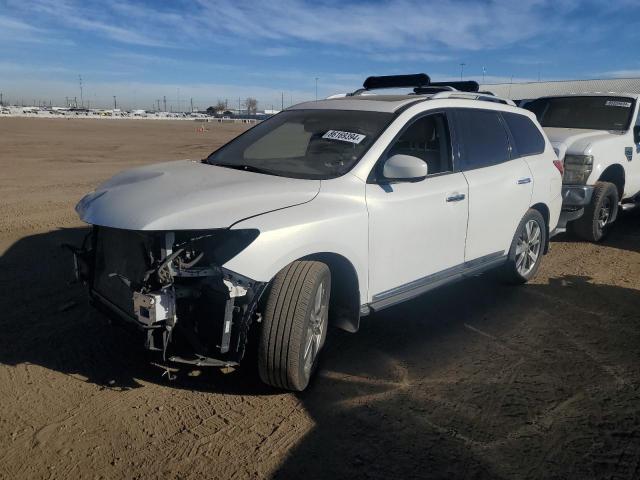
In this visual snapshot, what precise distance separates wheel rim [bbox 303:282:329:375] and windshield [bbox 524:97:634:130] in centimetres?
667

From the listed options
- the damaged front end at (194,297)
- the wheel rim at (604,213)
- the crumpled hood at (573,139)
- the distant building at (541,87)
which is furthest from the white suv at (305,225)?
the distant building at (541,87)

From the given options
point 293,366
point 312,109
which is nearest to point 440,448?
point 293,366

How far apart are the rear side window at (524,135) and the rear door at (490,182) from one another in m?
0.14

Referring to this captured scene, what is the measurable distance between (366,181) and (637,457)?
220cm

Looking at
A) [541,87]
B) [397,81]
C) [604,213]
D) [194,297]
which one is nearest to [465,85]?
[397,81]

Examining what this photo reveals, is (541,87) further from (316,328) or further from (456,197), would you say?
(316,328)

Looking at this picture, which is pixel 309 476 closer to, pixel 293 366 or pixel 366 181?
pixel 293 366

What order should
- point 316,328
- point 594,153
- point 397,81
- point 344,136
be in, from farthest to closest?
point 594,153, point 397,81, point 344,136, point 316,328

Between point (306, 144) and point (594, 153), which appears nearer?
point (306, 144)

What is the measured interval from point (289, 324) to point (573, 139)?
5762mm

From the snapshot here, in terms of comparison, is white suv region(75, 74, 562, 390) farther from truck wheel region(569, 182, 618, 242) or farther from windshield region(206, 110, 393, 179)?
truck wheel region(569, 182, 618, 242)

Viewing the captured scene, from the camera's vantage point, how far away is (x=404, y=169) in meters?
3.55

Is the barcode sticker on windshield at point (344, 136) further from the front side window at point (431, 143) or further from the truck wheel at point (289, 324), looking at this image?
the truck wheel at point (289, 324)

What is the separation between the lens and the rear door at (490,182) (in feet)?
14.6
